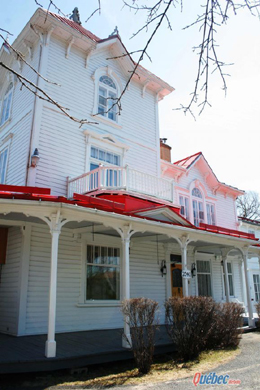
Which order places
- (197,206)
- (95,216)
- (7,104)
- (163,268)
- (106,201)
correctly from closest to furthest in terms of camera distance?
(95,216)
(106,201)
(163,268)
(7,104)
(197,206)

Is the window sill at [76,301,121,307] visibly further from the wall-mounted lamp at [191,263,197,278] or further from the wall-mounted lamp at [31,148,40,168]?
the wall-mounted lamp at [191,263,197,278]

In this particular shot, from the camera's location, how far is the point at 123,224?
336 inches

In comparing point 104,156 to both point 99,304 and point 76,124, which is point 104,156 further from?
point 99,304

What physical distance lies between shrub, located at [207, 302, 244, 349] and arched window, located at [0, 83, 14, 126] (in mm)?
10381

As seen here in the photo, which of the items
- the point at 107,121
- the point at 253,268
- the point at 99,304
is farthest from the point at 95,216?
the point at 253,268

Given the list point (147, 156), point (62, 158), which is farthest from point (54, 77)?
point (147, 156)

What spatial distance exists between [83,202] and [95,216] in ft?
1.65

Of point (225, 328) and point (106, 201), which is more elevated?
point (106, 201)

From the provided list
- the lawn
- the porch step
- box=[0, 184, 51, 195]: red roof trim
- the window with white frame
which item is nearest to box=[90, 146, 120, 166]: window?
the window with white frame

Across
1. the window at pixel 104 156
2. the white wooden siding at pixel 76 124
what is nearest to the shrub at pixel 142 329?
the white wooden siding at pixel 76 124

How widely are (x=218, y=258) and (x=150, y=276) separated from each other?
17.4 ft

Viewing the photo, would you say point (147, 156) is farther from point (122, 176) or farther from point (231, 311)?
point (231, 311)

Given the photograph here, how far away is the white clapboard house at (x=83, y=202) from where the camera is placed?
333 inches

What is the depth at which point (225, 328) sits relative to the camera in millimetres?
8352
